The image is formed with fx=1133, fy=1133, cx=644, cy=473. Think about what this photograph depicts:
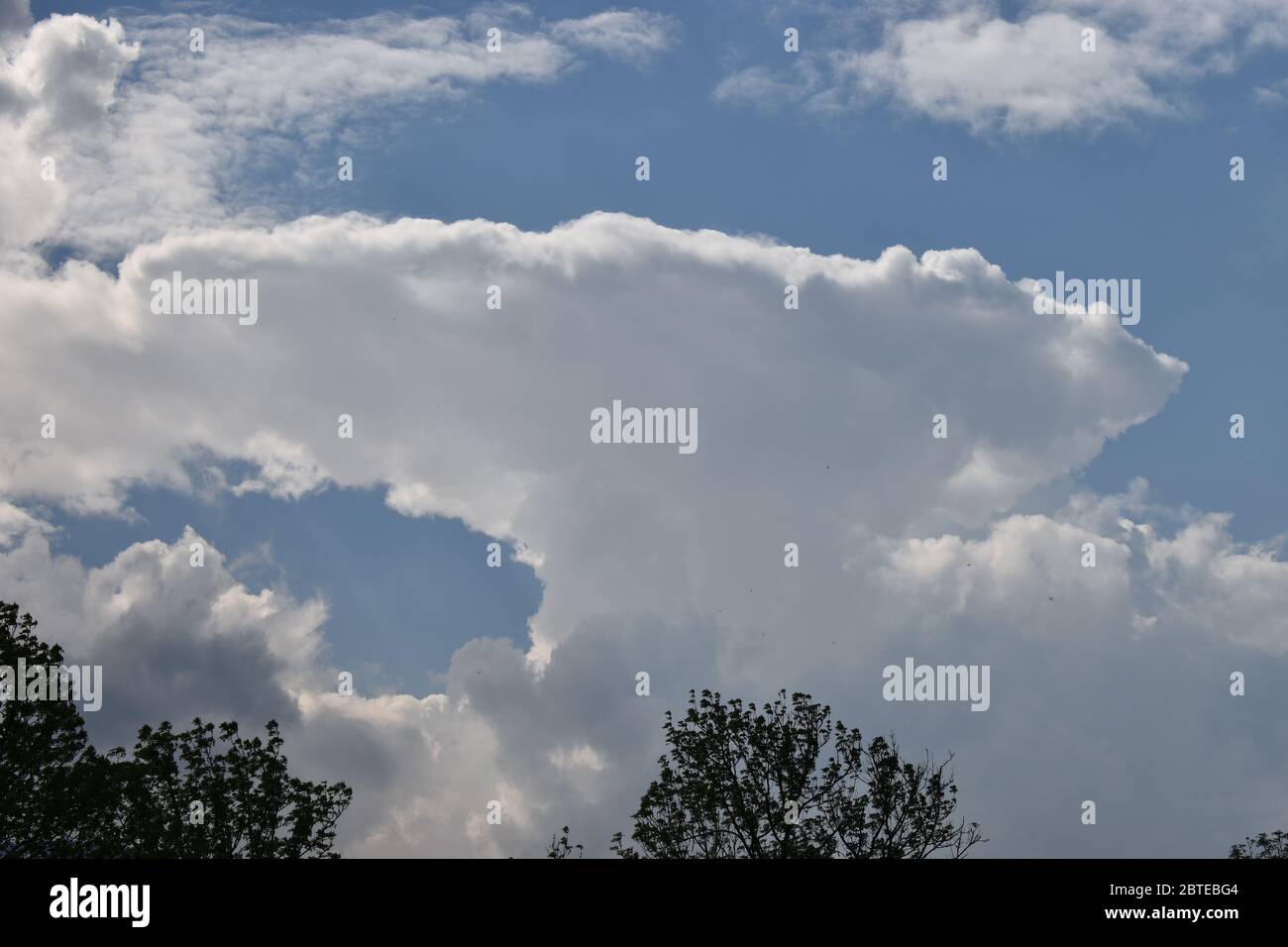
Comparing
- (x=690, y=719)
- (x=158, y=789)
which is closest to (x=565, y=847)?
(x=690, y=719)
